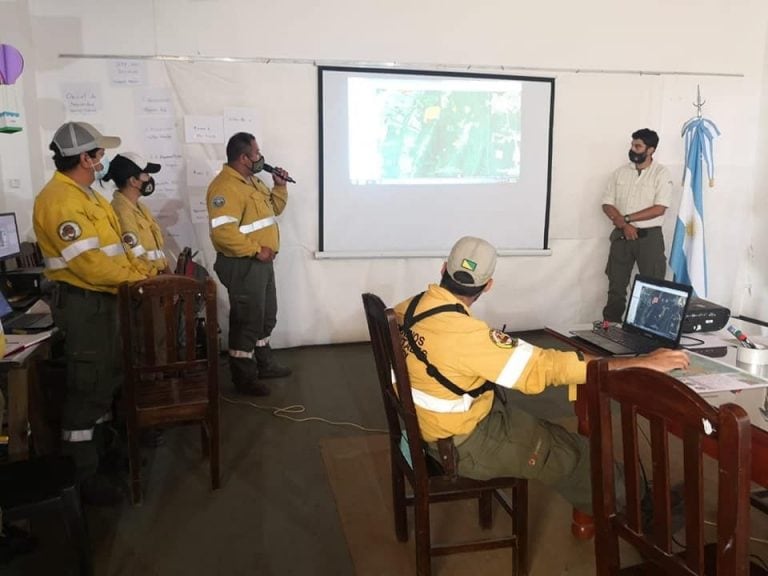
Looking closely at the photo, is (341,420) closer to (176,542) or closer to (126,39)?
(176,542)

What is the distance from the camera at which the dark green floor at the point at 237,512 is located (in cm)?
209

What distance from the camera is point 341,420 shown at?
3285 millimetres

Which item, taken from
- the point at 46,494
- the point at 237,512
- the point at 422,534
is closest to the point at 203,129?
the point at 237,512

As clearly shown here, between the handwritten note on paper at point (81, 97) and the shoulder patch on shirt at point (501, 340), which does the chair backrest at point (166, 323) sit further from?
the handwritten note on paper at point (81, 97)

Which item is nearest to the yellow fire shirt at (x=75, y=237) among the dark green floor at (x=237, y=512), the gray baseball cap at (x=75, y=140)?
the gray baseball cap at (x=75, y=140)

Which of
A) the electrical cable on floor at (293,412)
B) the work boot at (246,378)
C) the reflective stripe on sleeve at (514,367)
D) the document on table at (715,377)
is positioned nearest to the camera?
the reflective stripe on sleeve at (514,367)

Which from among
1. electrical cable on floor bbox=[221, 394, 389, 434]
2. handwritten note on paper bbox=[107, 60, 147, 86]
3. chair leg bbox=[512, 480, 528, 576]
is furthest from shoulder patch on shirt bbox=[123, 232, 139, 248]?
chair leg bbox=[512, 480, 528, 576]

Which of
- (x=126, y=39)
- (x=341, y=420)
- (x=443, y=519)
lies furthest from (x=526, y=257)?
(x=126, y=39)

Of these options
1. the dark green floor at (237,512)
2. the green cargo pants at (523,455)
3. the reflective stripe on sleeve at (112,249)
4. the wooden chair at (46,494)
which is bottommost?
the dark green floor at (237,512)

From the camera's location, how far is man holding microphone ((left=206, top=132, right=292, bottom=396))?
3.51m

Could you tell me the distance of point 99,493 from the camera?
2.44 meters

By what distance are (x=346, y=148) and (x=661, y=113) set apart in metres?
2.62

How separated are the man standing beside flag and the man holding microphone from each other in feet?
8.74

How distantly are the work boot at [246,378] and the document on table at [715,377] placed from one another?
7.80ft
